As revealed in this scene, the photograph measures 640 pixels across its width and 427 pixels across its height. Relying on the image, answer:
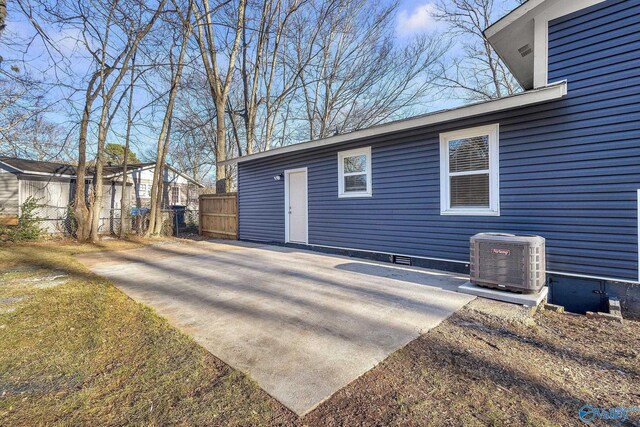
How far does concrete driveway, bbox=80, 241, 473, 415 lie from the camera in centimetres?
219

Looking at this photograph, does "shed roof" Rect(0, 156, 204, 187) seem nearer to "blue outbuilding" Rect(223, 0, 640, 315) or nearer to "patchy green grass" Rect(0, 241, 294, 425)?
"patchy green grass" Rect(0, 241, 294, 425)

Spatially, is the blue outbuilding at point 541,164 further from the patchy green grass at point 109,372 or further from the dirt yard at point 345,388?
the patchy green grass at point 109,372

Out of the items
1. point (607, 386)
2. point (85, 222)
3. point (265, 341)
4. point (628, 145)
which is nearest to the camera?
point (607, 386)

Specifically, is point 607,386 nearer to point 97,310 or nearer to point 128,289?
point 97,310

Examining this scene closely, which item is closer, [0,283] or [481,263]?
[481,263]

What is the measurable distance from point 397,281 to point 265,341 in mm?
2476

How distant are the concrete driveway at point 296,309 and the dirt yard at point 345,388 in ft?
0.47

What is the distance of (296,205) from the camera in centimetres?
795

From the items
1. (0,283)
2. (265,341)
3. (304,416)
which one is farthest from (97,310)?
(304,416)

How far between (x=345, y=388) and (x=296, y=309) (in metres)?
1.50

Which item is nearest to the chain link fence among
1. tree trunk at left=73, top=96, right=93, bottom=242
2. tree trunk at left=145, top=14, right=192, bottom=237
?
tree trunk at left=145, top=14, right=192, bottom=237

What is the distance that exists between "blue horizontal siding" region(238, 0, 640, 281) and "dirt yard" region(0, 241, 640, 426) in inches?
42.5

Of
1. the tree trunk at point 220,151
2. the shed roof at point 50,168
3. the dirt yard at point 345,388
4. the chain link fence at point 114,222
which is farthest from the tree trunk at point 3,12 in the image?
the shed roof at point 50,168

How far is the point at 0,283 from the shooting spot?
14.3 feet
